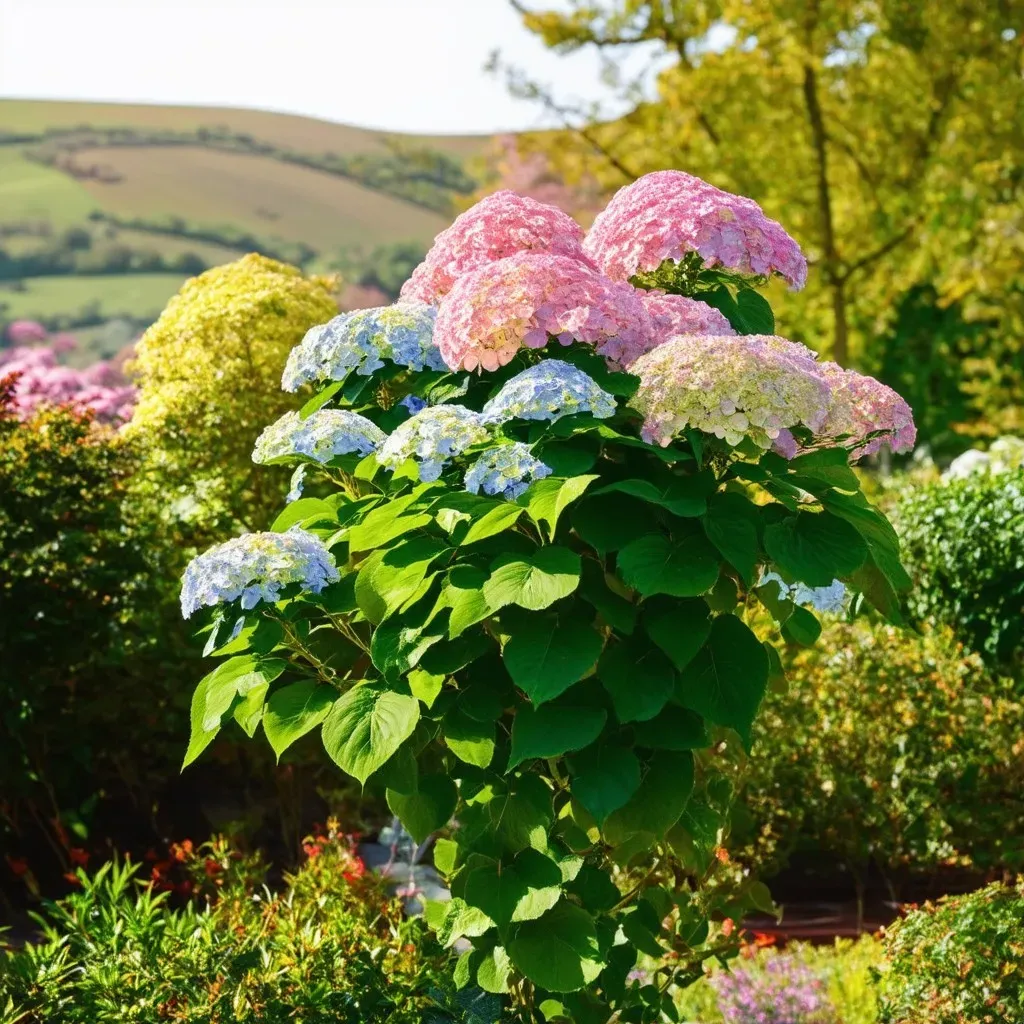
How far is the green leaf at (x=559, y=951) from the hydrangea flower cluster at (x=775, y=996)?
5.38 ft

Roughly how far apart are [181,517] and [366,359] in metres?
3.32

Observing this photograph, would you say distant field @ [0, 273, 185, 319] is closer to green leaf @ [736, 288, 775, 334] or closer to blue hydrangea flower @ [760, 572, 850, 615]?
green leaf @ [736, 288, 775, 334]

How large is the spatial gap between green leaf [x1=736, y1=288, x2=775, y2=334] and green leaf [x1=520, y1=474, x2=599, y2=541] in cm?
103

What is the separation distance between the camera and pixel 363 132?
57.4m

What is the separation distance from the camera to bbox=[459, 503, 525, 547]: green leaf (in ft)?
8.43

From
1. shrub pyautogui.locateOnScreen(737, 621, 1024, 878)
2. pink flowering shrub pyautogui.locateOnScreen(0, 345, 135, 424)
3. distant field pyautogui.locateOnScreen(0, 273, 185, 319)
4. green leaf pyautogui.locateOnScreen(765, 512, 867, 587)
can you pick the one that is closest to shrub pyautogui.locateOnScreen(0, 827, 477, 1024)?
green leaf pyautogui.locateOnScreen(765, 512, 867, 587)

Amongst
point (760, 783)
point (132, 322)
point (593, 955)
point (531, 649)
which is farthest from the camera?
point (132, 322)

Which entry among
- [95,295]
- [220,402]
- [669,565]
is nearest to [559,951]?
[669,565]

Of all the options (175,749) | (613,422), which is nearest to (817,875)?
(175,749)

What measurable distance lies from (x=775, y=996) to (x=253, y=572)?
2703mm

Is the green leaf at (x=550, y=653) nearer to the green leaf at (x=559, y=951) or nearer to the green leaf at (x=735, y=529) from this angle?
the green leaf at (x=735, y=529)

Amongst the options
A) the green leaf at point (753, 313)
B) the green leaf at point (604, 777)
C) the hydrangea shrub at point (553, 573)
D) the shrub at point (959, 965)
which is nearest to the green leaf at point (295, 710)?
the hydrangea shrub at point (553, 573)

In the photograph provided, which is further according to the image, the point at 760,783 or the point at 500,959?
the point at 760,783

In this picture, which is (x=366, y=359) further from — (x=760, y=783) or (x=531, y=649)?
(x=760, y=783)
